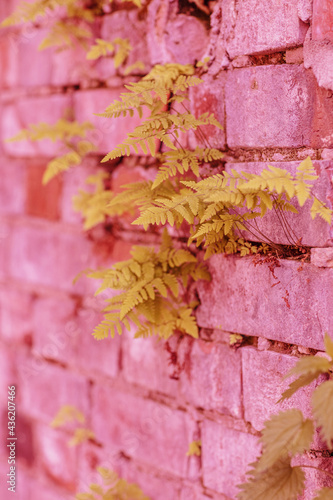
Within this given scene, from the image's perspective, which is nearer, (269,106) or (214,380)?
(269,106)

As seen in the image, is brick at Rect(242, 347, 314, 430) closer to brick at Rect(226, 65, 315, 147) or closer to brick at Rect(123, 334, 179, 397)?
brick at Rect(123, 334, 179, 397)

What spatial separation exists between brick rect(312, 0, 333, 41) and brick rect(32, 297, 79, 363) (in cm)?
179

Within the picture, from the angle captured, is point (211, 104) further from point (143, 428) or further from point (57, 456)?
point (57, 456)

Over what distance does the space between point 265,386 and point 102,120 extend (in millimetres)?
1432

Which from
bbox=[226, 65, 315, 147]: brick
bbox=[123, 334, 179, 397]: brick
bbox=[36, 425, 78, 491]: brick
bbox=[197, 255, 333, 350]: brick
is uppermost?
bbox=[226, 65, 315, 147]: brick

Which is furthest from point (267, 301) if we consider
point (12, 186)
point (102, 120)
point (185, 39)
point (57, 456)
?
point (12, 186)

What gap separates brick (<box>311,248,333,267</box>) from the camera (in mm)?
1800

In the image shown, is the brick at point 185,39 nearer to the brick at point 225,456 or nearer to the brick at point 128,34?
the brick at point 128,34

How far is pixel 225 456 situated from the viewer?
7.25 ft

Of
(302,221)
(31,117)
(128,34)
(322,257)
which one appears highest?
(128,34)

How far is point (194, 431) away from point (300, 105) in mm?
1399

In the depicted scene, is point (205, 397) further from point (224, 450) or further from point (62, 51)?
point (62, 51)

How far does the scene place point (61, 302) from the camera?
2.97 metres

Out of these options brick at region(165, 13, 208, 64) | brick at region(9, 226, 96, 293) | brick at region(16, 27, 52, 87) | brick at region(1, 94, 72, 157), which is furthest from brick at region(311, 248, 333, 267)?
brick at region(16, 27, 52, 87)
